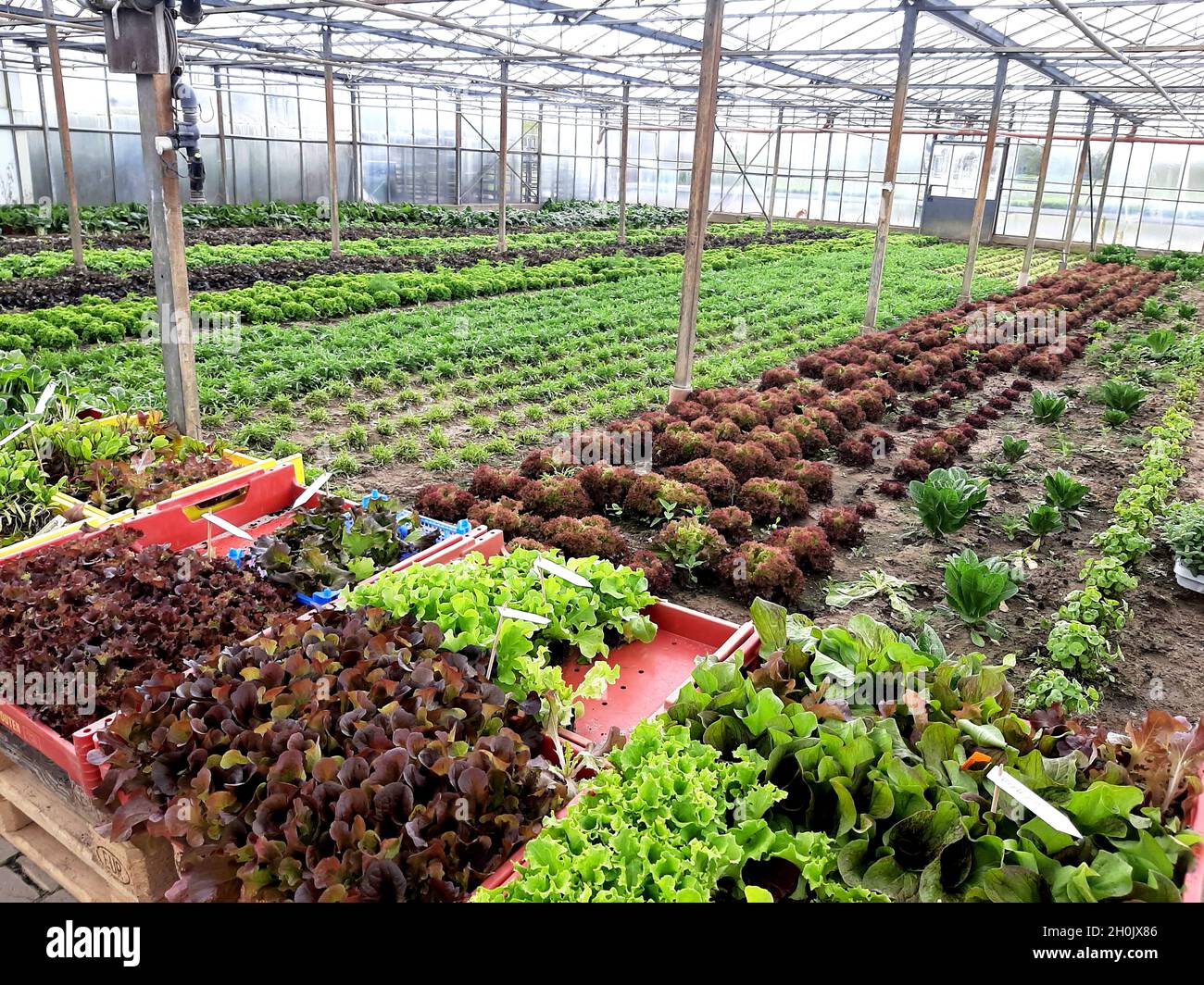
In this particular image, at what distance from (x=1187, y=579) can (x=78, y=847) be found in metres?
7.06

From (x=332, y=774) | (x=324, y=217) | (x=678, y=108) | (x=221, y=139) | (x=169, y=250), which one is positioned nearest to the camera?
(x=332, y=774)

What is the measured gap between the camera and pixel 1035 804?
228cm

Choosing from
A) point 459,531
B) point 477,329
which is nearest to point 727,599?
point 459,531

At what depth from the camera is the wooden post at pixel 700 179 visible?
8.23 meters

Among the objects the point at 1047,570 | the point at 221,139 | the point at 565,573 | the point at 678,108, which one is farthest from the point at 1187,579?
the point at 678,108

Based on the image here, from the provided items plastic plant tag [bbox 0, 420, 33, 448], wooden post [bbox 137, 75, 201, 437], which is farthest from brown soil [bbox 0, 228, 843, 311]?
plastic plant tag [bbox 0, 420, 33, 448]

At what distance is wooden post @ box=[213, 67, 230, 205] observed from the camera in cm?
2547

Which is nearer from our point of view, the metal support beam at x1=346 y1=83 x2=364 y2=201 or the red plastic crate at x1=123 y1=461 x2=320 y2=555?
the red plastic crate at x1=123 y1=461 x2=320 y2=555

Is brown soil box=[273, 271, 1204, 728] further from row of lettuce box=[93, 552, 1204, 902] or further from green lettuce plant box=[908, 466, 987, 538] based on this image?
row of lettuce box=[93, 552, 1204, 902]

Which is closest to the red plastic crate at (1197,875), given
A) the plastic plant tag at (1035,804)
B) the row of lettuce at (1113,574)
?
the plastic plant tag at (1035,804)

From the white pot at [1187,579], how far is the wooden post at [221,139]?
1028 inches

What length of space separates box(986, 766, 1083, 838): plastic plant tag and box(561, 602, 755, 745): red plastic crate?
4.76 feet

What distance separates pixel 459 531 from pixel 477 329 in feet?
27.4

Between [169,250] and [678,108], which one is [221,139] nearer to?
[678,108]
